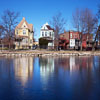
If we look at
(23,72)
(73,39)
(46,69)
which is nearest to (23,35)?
(73,39)

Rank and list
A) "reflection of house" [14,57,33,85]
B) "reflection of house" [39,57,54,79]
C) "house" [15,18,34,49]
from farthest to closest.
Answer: "house" [15,18,34,49] < "reflection of house" [39,57,54,79] < "reflection of house" [14,57,33,85]

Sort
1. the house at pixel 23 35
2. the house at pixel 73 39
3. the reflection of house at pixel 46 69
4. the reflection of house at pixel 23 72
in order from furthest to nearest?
the house at pixel 73 39 < the house at pixel 23 35 < the reflection of house at pixel 46 69 < the reflection of house at pixel 23 72

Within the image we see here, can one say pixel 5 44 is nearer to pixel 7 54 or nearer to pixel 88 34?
pixel 7 54

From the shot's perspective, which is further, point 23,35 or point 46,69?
point 23,35

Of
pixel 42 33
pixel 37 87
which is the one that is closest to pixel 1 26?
pixel 42 33

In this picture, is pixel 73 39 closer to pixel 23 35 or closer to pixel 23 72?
pixel 23 35

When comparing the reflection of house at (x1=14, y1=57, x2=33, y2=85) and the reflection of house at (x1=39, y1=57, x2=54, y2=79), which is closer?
the reflection of house at (x1=14, y1=57, x2=33, y2=85)

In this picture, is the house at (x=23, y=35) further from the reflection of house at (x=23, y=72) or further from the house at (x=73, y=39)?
the reflection of house at (x=23, y=72)

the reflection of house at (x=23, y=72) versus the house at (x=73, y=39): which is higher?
the house at (x=73, y=39)

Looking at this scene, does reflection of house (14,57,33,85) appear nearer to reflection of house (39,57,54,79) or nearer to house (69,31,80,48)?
reflection of house (39,57,54,79)

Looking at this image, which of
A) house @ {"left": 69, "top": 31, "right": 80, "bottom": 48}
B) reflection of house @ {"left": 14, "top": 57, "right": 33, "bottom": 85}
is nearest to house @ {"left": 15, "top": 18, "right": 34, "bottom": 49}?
house @ {"left": 69, "top": 31, "right": 80, "bottom": 48}

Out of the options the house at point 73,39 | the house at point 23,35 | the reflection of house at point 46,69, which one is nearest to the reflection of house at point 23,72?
the reflection of house at point 46,69

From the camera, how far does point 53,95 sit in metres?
5.38

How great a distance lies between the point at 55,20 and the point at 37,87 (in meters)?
33.4
